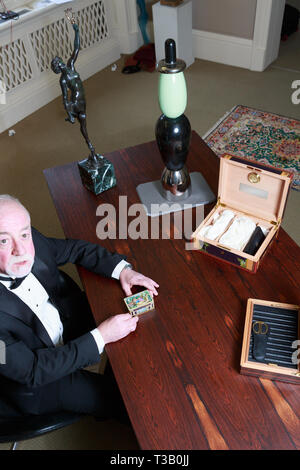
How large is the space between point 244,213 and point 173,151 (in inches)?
14.7

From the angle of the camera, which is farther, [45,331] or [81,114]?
[81,114]

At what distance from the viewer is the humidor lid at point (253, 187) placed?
1.37m

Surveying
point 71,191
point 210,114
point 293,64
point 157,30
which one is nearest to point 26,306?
point 71,191

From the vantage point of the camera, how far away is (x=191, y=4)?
404cm

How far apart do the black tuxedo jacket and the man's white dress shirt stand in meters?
0.02

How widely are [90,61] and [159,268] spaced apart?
3.77 meters

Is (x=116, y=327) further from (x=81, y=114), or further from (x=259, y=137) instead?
(x=259, y=137)

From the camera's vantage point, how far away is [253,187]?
1.44 metres

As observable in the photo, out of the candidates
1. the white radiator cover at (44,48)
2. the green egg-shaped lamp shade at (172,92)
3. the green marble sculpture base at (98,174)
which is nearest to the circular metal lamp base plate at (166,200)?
the green marble sculpture base at (98,174)

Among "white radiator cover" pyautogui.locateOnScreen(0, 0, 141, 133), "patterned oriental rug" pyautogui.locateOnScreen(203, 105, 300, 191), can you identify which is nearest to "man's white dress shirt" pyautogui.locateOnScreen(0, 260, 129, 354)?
"patterned oriental rug" pyautogui.locateOnScreen(203, 105, 300, 191)

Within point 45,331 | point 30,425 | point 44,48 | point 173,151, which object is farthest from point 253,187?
point 44,48

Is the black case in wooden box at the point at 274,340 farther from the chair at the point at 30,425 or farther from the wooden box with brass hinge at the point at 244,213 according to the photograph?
the chair at the point at 30,425

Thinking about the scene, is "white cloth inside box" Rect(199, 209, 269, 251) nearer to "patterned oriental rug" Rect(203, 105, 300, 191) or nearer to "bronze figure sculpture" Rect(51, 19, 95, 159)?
"bronze figure sculpture" Rect(51, 19, 95, 159)
